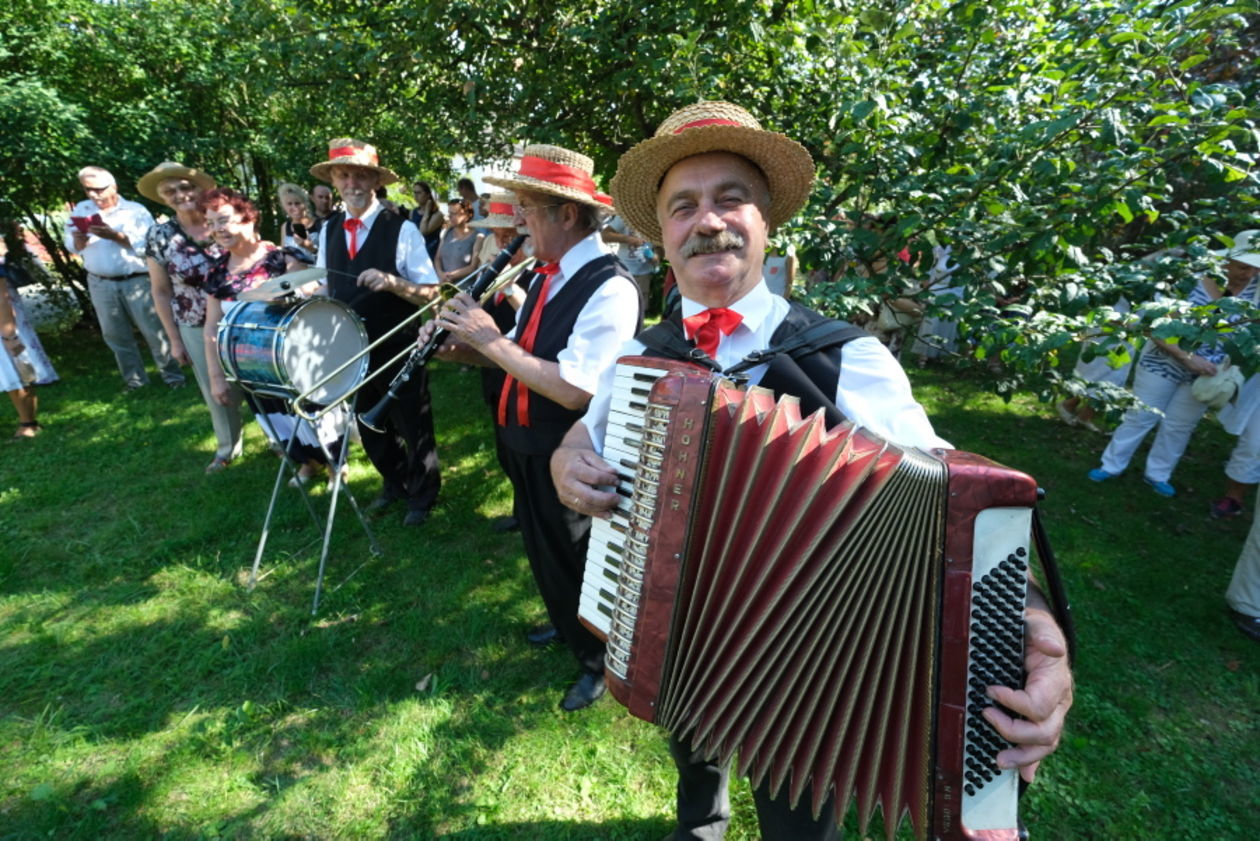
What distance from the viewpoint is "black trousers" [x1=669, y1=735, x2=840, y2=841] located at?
5.12 feet

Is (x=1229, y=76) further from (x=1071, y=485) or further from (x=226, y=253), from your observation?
(x=226, y=253)

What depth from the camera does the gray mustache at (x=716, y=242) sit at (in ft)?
5.19

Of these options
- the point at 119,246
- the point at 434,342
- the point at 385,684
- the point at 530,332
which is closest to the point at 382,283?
the point at 434,342

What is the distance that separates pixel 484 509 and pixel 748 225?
136 inches

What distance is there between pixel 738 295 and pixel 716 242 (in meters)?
0.17

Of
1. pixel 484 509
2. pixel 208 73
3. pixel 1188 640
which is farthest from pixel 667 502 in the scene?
pixel 208 73

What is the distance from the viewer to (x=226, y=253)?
3975mm

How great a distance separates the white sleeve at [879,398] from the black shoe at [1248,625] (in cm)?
351

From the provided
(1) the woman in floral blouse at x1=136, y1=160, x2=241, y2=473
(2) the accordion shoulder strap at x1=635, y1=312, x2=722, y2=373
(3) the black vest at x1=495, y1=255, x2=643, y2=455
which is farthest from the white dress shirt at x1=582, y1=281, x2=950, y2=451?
(1) the woman in floral blouse at x1=136, y1=160, x2=241, y2=473

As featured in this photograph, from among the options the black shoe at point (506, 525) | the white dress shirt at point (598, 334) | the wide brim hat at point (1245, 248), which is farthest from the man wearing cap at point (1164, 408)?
the black shoe at point (506, 525)

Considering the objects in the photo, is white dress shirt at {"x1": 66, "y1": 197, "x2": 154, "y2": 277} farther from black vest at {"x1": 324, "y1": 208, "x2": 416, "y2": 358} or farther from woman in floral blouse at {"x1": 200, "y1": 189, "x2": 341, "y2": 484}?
black vest at {"x1": 324, "y1": 208, "x2": 416, "y2": 358}

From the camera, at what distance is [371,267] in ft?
12.7

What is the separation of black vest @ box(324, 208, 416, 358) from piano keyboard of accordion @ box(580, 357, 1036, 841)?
10.1ft

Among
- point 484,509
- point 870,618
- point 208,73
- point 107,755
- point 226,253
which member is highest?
point 208,73
